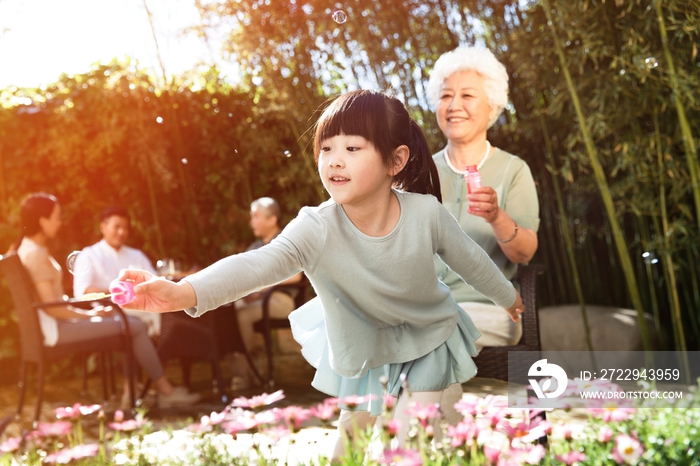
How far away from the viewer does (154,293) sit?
3.83 ft

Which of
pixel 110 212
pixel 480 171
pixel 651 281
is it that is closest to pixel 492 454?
pixel 480 171

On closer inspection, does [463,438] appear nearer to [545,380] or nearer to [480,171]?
[545,380]

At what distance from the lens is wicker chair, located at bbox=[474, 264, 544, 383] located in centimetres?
219

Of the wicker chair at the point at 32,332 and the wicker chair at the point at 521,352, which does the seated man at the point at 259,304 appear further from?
the wicker chair at the point at 521,352

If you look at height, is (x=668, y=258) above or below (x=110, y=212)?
below

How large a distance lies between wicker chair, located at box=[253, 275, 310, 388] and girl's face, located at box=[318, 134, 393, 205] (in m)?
2.94

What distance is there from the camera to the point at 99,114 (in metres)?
5.46

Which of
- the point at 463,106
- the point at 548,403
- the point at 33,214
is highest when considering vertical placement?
the point at 33,214

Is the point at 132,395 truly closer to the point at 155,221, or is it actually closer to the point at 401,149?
the point at 155,221

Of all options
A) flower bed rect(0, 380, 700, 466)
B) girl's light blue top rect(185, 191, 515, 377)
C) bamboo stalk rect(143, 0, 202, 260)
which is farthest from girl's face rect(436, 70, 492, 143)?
bamboo stalk rect(143, 0, 202, 260)

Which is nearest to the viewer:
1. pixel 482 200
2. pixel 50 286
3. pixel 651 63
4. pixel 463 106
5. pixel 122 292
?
pixel 122 292

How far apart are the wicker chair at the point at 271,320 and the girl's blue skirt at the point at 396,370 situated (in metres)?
2.63

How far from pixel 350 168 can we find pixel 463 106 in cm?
86

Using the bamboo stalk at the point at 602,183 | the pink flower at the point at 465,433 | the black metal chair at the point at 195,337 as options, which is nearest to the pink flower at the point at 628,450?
the pink flower at the point at 465,433
